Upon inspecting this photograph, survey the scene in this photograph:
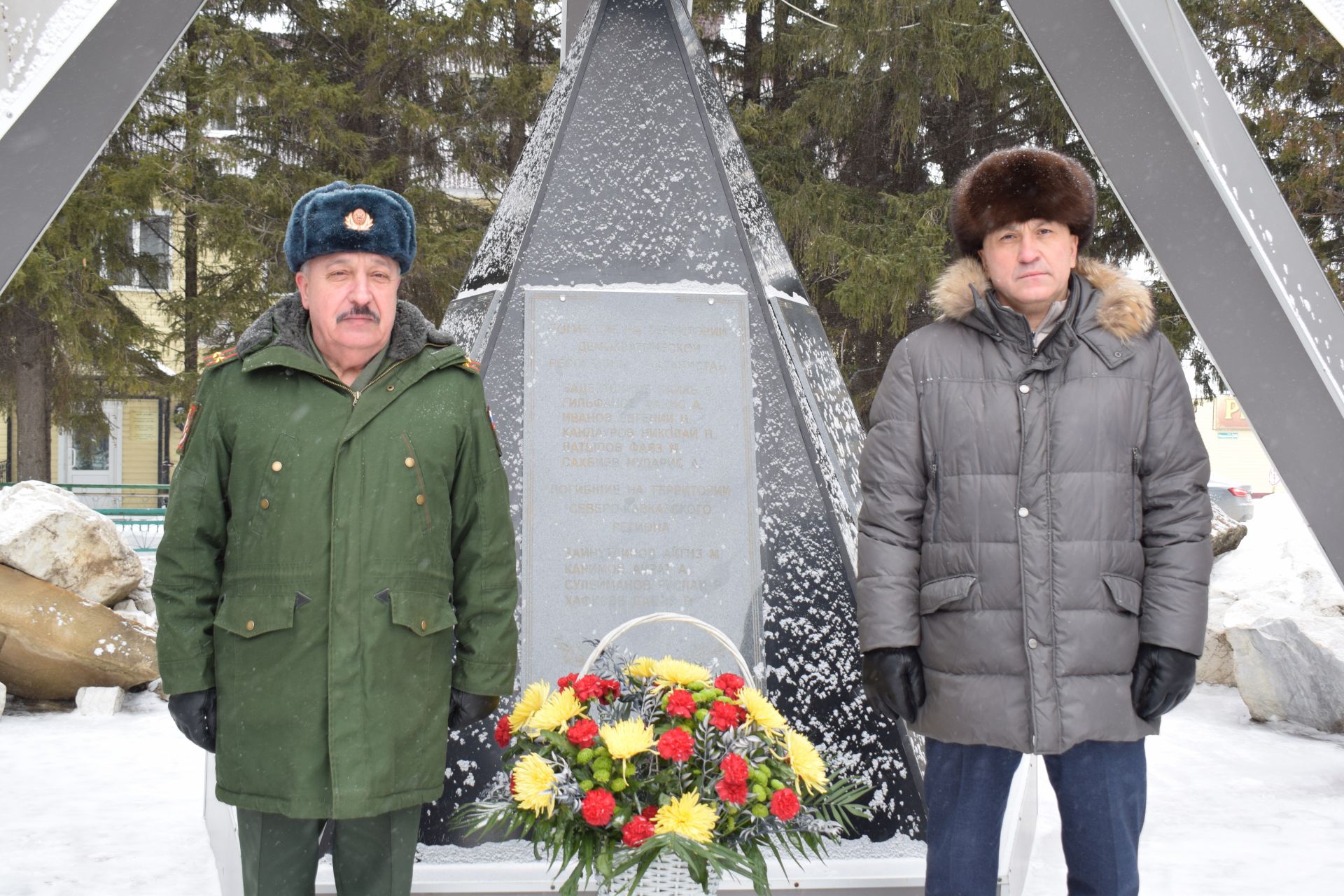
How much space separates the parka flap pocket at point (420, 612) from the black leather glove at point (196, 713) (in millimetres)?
371

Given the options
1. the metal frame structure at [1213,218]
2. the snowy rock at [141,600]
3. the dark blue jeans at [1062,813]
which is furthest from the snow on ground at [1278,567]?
the snowy rock at [141,600]

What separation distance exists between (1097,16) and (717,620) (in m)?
1.91

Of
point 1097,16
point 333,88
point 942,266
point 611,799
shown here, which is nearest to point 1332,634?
point 1097,16

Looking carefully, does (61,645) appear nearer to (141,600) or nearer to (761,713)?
(141,600)

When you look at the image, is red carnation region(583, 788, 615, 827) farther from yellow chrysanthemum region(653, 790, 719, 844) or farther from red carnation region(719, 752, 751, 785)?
red carnation region(719, 752, 751, 785)

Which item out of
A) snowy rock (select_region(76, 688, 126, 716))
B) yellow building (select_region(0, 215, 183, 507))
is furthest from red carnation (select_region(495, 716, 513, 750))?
yellow building (select_region(0, 215, 183, 507))

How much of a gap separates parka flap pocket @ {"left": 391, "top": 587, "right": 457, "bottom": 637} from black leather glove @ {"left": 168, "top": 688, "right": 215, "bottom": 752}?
0.37 meters

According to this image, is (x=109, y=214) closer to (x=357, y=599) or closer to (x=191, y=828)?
(x=191, y=828)

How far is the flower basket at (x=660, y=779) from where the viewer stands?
1.96 metres

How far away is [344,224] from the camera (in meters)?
2.06

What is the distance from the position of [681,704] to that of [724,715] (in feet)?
0.26

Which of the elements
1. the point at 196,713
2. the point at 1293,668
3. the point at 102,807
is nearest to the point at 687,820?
the point at 196,713

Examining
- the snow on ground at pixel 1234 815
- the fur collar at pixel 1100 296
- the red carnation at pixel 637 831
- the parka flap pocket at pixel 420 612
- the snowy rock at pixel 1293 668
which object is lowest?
the snow on ground at pixel 1234 815

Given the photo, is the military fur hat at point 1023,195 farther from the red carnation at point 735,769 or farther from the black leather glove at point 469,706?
the black leather glove at point 469,706
